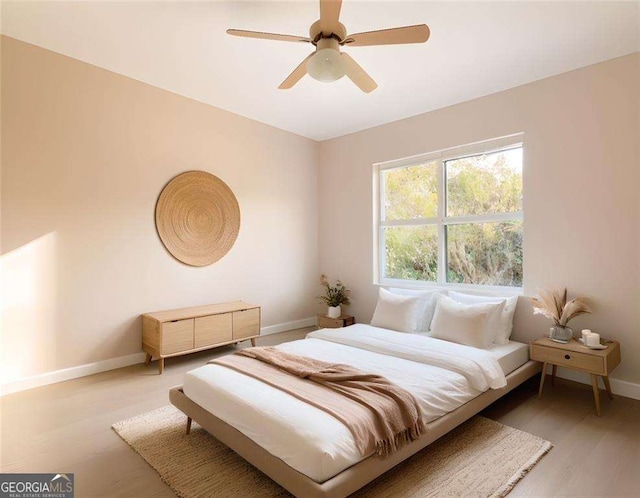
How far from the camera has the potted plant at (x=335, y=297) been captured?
4930mm

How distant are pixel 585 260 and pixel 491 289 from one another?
35.3 inches

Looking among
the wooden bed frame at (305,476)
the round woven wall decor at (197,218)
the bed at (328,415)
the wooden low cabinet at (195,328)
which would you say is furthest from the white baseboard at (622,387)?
the round woven wall decor at (197,218)

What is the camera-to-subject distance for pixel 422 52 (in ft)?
9.96

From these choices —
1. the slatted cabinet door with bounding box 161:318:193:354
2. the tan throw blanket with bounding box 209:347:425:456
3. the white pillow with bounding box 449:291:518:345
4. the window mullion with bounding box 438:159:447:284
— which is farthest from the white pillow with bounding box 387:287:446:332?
the slatted cabinet door with bounding box 161:318:193:354

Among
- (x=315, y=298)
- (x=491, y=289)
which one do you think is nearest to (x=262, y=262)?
(x=315, y=298)

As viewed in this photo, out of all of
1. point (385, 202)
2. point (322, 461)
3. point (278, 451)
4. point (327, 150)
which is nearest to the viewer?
point (322, 461)

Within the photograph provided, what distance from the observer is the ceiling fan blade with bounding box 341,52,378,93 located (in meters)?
2.34

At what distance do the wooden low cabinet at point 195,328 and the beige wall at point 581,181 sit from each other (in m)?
2.91

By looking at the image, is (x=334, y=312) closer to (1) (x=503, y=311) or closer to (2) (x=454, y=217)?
(2) (x=454, y=217)

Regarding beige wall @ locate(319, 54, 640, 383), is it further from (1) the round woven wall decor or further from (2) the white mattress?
(1) the round woven wall decor

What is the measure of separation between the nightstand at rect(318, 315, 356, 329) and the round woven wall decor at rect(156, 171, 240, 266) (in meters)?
1.63

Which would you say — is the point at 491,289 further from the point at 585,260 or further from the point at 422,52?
the point at 422,52

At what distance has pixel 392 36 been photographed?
7.05 ft

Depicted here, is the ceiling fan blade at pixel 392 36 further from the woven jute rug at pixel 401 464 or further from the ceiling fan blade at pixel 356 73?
the woven jute rug at pixel 401 464
